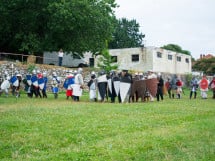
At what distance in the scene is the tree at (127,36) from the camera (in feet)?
243

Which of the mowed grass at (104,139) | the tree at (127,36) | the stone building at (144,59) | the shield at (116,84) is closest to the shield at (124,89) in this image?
the shield at (116,84)

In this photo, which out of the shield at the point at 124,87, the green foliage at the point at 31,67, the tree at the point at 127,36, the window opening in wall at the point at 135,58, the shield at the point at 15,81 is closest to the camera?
the shield at the point at 124,87

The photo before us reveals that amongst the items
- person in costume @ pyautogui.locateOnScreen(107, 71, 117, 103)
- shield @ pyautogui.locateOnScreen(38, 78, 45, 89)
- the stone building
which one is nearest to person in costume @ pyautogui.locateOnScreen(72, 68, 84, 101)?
person in costume @ pyautogui.locateOnScreen(107, 71, 117, 103)

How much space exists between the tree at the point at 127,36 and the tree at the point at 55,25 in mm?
34792

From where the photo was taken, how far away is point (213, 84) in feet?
86.9

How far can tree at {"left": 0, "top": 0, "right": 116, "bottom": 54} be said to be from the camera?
3434cm

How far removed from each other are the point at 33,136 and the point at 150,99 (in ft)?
47.7

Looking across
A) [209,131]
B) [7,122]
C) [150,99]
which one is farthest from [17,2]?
[209,131]

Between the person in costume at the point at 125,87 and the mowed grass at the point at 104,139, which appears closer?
the mowed grass at the point at 104,139

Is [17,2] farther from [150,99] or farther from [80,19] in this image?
[150,99]

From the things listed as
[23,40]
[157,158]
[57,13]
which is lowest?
[157,158]

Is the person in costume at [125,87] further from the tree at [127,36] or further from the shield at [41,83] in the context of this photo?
the tree at [127,36]

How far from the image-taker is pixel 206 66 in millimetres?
74375

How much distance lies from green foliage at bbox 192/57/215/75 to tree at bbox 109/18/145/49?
40.8ft
